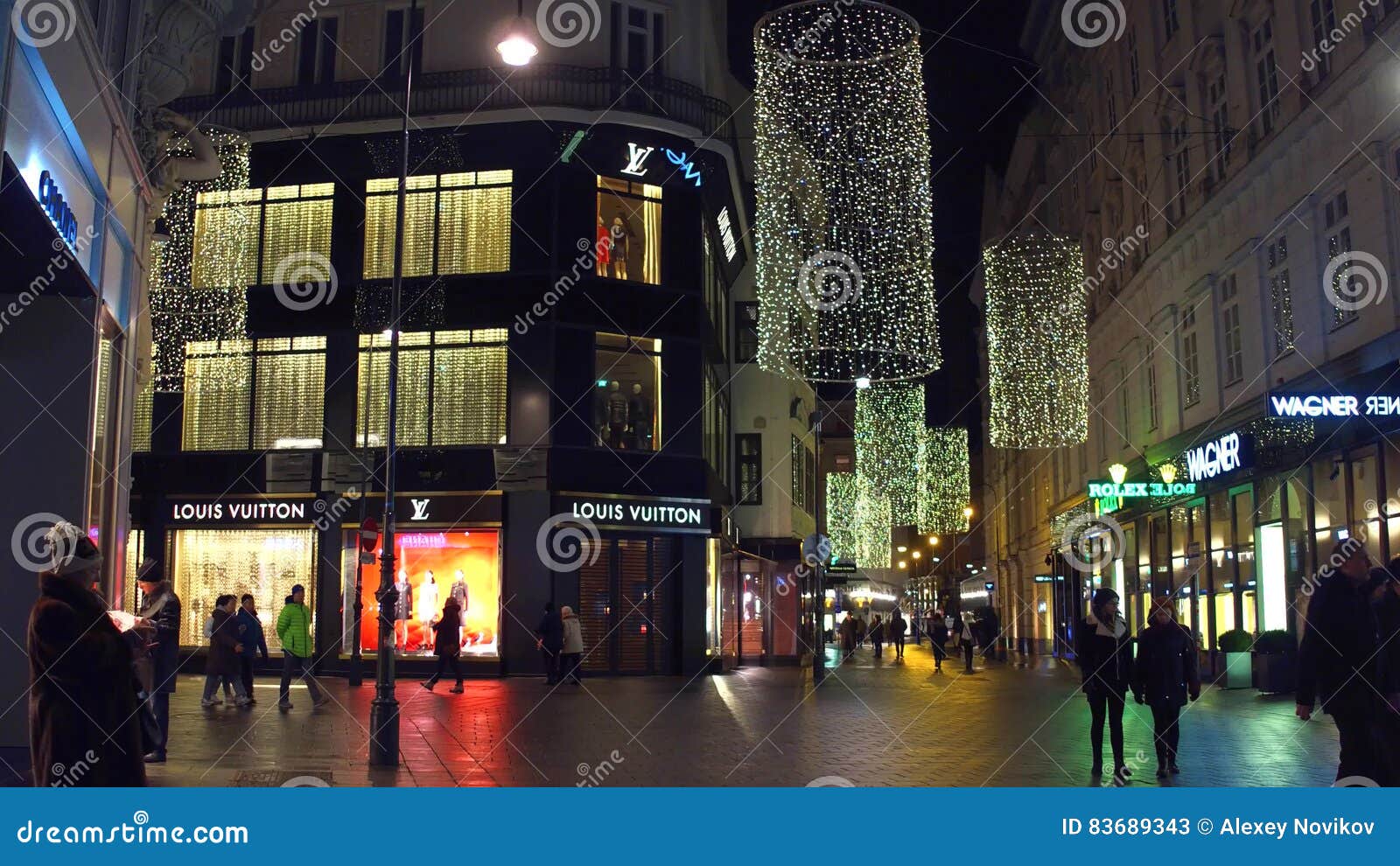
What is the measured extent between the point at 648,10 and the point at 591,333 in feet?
27.8

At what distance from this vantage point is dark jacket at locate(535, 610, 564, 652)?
2639 cm

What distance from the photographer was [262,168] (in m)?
31.9

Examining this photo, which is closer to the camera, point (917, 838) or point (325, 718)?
point (917, 838)

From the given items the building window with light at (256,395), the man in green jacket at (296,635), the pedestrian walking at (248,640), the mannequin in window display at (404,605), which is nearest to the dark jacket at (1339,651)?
the pedestrian walking at (248,640)

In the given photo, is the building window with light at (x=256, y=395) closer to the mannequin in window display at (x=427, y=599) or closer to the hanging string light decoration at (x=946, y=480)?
the mannequin in window display at (x=427, y=599)

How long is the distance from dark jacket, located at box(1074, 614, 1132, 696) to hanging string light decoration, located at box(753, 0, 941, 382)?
9144 millimetres

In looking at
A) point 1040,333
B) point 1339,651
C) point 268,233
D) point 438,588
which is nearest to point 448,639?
point 438,588

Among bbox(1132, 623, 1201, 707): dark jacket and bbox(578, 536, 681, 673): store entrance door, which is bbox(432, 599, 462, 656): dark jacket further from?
bbox(1132, 623, 1201, 707): dark jacket

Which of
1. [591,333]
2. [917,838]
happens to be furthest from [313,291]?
[917,838]

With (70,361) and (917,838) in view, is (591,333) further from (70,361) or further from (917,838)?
(917,838)

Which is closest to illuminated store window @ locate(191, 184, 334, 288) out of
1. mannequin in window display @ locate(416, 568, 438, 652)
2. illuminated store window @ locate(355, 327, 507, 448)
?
illuminated store window @ locate(355, 327, 507, 448)

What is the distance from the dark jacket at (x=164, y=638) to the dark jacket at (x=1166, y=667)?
9696mm

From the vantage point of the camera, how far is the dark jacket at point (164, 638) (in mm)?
13758

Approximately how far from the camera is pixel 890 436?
51.6 metres
